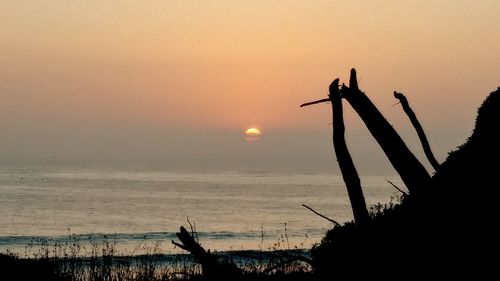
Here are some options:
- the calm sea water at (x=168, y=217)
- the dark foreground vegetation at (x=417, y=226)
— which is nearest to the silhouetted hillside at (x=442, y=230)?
the dark foreground vegetation at (x=417, y=226)

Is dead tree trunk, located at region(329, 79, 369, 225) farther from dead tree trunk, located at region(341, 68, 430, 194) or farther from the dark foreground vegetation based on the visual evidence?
dead tree trunk, located at region(341, 68, 430, 194)

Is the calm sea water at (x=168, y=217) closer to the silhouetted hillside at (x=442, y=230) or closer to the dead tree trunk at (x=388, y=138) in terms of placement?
the dead tree trunk at (x=388, y=138)

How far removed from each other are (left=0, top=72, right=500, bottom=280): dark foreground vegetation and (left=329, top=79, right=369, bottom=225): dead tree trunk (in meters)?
0.01

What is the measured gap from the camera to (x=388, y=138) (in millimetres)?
10758

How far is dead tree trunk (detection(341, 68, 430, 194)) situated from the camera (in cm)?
1075

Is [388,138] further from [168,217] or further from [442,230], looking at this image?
[168,217]

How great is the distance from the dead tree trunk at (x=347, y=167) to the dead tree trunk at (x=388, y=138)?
28 centimetres

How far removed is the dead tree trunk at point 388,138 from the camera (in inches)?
423

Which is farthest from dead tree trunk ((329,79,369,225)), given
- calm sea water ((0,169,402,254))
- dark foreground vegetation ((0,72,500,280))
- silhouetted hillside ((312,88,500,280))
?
calm sea water ((0,169,402,254))

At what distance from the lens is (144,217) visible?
82.7 metres

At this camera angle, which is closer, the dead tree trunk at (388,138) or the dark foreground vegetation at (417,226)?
the dark foreground vegetation at (417,226)

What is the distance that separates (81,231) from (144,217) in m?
16.0

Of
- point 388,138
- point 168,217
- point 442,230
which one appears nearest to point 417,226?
Result: point 442,230

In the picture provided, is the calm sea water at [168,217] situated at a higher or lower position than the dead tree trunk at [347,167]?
higher
